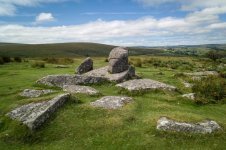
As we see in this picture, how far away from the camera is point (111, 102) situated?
2362cm

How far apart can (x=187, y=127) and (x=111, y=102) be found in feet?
23.0

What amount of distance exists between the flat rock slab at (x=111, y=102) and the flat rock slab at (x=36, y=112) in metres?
2.67

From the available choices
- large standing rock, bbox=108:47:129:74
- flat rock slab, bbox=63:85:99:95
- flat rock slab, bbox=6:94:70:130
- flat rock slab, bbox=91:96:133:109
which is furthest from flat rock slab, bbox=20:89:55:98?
large standing rock, bbox=108:47:129:74

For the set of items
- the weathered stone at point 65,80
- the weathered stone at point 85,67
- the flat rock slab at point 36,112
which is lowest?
the flat rock slab at point 36,112

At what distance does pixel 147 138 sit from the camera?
708 inches

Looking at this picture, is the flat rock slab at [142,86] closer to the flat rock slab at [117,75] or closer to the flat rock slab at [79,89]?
the flat rock slab at [117,75]

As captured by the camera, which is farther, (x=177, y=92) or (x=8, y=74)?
(x=8, y=74)

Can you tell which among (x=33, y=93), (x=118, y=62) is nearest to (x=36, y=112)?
(x=33, y=93)

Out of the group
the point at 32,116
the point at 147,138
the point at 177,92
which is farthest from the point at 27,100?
the point at 177,92

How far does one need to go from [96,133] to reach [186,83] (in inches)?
721

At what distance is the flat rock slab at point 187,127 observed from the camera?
1884 centimetres

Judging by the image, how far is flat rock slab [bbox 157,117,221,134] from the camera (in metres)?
18.8

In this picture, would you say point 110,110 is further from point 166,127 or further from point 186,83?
point 186,83

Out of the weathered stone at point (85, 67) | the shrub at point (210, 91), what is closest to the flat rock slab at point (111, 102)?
the shrub at point (210, 91)
